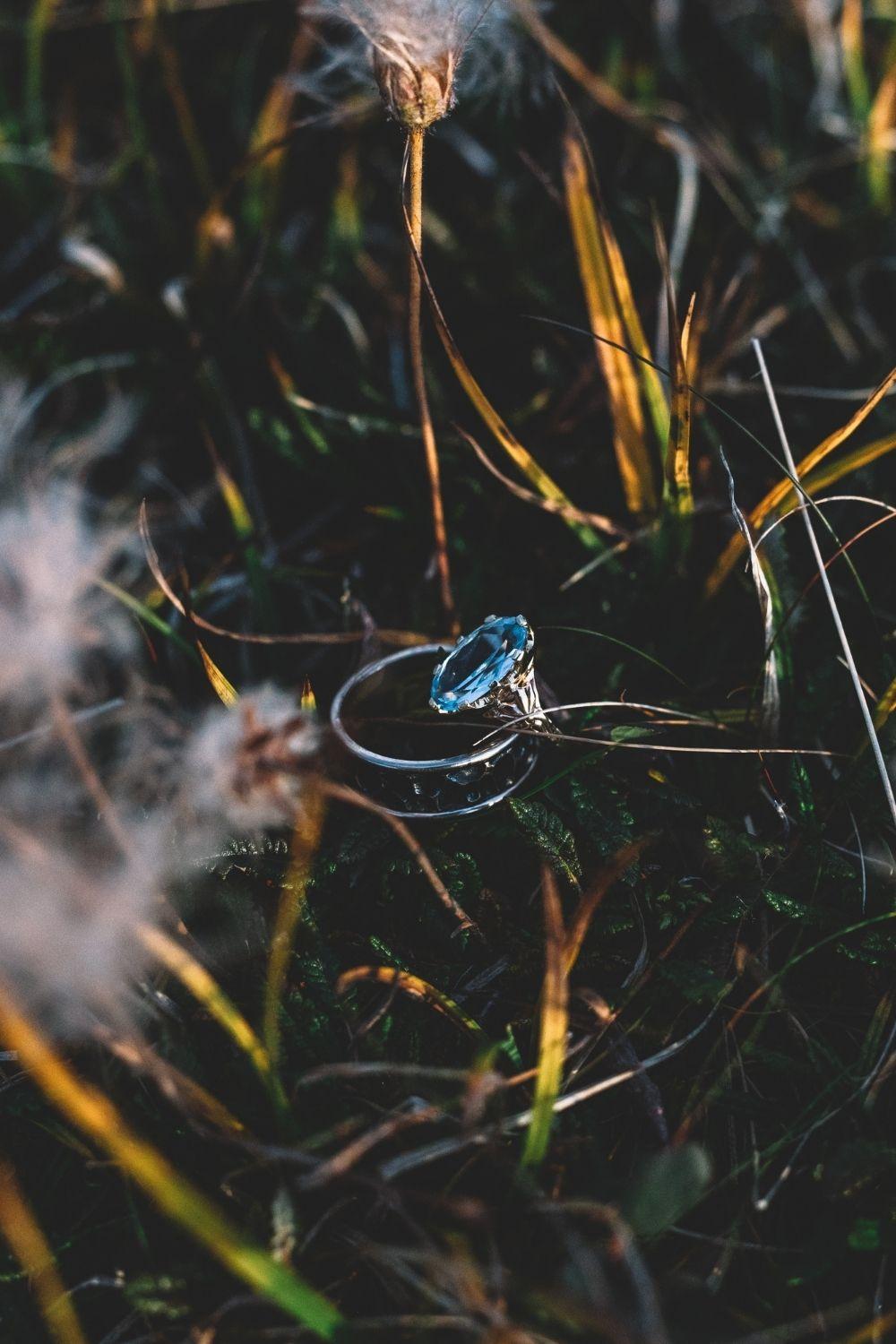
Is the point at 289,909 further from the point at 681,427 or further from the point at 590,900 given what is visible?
the point at 681,427

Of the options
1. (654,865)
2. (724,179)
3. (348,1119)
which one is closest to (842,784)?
(654,865)

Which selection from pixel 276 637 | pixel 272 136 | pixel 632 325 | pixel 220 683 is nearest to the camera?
pixel 220 683

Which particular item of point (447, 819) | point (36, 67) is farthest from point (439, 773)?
point (36, 67)

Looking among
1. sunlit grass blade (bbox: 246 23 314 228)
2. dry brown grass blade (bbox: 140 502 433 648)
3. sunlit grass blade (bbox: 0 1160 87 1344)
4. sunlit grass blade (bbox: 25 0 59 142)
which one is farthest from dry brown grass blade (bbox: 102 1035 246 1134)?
sunlit grass blade (bbox: 25 0 59 142)

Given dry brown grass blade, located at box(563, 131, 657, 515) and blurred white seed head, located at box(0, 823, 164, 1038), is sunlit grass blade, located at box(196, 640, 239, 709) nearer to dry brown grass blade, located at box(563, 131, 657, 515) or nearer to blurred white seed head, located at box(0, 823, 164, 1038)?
blurred white seed head, located at box(0, 823, 164, 1038)

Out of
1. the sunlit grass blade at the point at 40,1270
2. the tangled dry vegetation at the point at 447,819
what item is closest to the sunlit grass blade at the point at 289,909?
the tangled dry vegetation at the point at 447,819

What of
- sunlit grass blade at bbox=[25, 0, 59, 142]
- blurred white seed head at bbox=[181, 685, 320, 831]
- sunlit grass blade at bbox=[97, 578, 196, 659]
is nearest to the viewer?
blurred white seed head at bbox=[181, 685, 320, 831]

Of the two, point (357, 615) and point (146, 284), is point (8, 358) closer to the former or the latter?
point (146, 284)
